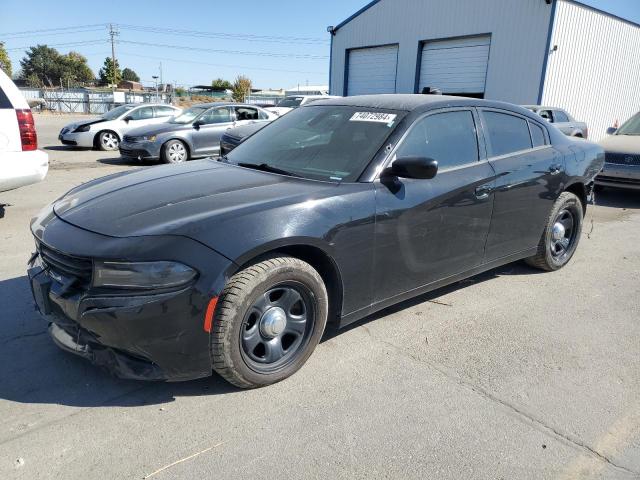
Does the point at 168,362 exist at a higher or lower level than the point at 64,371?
higher

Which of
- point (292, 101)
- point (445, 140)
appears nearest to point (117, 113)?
point (292, 101)

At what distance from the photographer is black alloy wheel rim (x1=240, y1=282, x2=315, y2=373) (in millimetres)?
2703

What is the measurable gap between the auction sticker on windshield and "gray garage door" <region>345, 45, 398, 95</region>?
18007mm

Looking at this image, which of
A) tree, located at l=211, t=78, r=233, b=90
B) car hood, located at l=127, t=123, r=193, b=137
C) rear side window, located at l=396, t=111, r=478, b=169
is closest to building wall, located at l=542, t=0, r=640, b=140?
car hood, located at l=127, t=123, r=193, b=137

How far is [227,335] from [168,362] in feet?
1.02

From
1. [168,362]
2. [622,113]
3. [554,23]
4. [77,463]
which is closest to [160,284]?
[168,362]

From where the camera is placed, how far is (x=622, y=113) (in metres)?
20.3

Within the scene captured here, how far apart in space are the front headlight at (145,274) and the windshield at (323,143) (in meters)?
1.18

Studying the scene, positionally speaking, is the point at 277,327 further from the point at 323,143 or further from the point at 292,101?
the point at 292,101

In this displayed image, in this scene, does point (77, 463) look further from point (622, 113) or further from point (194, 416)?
point (622, 113)

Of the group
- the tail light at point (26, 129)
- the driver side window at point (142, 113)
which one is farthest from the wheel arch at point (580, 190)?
the driver side window at point (142, 113)

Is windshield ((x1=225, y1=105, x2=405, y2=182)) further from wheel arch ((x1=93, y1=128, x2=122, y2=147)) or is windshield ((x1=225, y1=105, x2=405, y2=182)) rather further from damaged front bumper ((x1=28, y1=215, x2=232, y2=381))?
wheel arch ((x1=93, y1=128, x2=122, y2=147))

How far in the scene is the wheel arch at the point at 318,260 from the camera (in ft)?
8.53

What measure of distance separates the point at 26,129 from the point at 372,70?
17.8m
